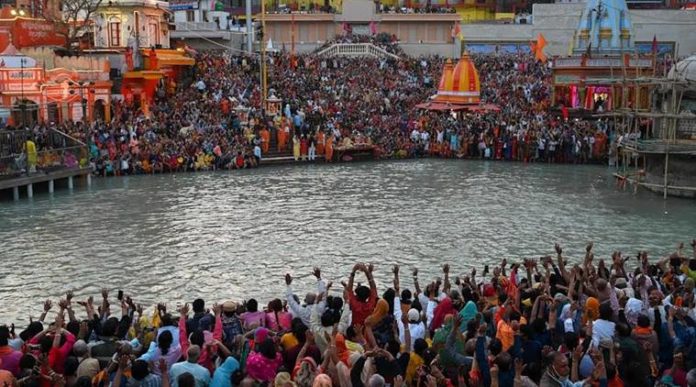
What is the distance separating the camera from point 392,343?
A: 8023 mm

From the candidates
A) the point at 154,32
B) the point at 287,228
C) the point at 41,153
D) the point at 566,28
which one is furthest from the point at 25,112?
the point at 566,28

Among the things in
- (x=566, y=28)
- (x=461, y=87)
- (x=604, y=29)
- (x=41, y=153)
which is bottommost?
(x=41, y=153)

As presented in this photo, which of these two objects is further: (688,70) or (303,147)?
(303,147)

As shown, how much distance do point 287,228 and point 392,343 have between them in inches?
505

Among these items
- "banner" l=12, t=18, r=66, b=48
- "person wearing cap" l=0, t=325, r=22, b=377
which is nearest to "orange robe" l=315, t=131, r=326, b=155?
"banner" l=12, t=18, r=66, b=48

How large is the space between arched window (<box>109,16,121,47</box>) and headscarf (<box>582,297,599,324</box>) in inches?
1489

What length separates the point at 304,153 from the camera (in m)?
33.9

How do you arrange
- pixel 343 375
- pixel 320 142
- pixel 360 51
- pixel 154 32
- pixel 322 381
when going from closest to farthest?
1. pixel 322 381
2. pixel 343 375
3. pixel 320 142
4. pixel 154 32
5. pixel 360 51

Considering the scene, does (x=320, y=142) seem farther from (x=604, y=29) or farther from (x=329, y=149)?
(x=604, y=29)

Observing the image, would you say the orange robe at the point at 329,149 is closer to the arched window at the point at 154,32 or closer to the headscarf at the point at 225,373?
the arched window at the point at 154,32

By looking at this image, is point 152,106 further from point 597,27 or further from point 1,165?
point 597,27

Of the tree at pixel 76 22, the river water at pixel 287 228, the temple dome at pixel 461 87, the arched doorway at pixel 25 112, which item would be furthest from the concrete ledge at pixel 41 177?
the temple dome at pixel 461 87

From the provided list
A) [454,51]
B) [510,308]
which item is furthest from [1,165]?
[454,51]

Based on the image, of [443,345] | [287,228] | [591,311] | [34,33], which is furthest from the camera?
[34,33]
